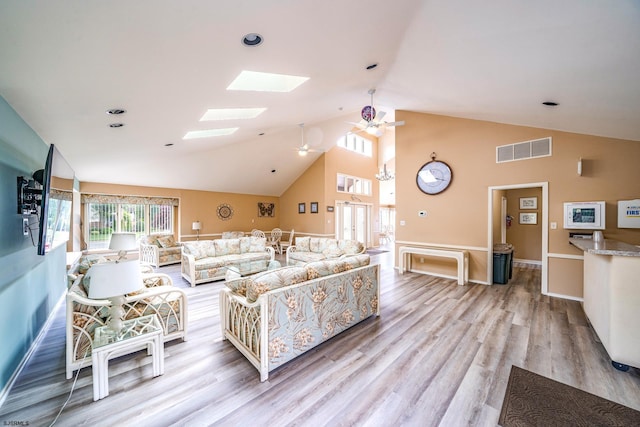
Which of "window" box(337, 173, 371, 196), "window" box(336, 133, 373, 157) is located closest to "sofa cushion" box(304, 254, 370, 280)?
"window" box(337, 173, 371, 196)

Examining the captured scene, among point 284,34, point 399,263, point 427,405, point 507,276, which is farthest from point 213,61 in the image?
point 507,276

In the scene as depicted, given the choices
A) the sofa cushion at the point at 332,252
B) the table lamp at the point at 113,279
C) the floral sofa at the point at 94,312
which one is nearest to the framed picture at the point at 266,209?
the sofa cushion at the point at 332,252

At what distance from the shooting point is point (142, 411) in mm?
1744

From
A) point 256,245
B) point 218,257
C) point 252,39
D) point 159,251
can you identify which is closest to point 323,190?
point 256,245

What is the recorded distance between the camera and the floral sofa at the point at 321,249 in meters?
5.41

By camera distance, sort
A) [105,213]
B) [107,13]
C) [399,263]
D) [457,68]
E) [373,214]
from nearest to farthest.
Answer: [107,13], [457,68], [399,263], [105,213], [373,214]

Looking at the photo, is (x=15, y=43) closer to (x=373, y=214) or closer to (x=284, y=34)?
(x=284, y=34)

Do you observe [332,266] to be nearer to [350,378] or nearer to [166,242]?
[350,378]

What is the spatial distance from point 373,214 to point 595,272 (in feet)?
25.4

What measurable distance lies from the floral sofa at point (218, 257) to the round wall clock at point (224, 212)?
128 inches

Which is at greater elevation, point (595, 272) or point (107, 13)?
point (107, 13)

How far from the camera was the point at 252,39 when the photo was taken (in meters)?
1.98

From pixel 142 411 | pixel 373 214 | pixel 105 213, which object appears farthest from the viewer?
pixel 373 214

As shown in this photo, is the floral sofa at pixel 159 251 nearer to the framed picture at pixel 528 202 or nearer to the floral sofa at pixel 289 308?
the floral sofa at pixel 289 308
